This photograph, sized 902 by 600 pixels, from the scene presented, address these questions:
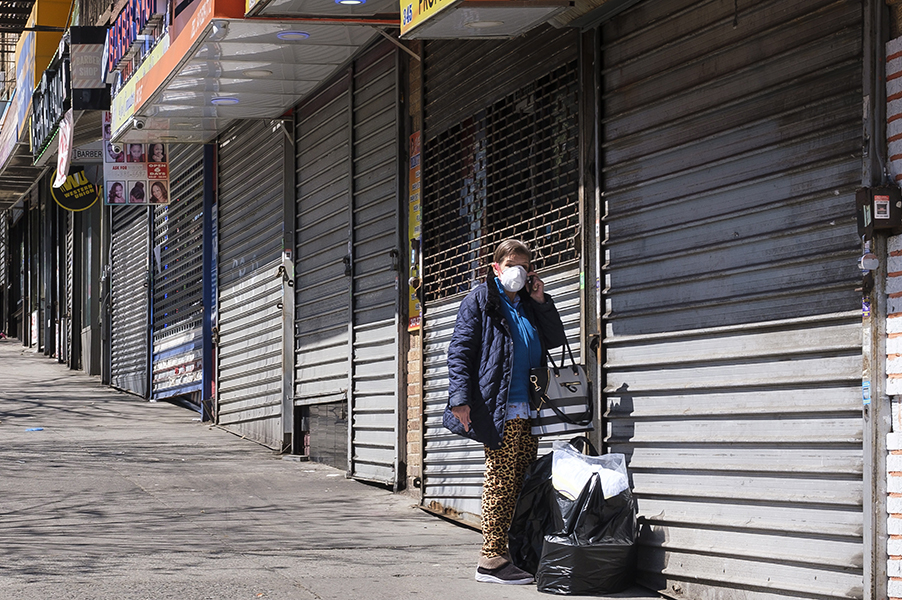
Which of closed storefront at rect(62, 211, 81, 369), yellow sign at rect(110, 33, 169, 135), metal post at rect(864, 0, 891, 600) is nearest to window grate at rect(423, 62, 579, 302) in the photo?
metal post at rect(864, 0, 891, 600)

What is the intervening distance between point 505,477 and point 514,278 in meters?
1.09

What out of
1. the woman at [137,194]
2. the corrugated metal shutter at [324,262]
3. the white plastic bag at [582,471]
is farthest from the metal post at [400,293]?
the woman at [137,194]

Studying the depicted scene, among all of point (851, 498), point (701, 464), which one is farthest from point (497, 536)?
point (851, 498)

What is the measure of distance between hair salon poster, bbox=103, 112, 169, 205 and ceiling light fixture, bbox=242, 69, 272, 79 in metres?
4.78

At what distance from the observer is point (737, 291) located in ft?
18.4

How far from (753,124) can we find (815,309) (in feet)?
3.17

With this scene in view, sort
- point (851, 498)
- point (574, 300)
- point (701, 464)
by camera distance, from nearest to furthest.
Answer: point (851, 498) → point (701, 464) → point (574, 300)

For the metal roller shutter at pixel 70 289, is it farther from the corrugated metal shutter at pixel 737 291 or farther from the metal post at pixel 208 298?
the corrugated metal shutter at pixel 737 291

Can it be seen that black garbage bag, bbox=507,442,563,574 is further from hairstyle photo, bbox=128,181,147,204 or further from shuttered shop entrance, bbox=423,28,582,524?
hairstyle photo, bbox=128,181,147,204

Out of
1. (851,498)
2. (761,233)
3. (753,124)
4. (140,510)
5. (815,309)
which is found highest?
(753,124)

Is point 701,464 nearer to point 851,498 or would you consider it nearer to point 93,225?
point 851,498

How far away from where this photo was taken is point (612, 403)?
258 inches

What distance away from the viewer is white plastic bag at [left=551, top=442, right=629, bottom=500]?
19.4 feet

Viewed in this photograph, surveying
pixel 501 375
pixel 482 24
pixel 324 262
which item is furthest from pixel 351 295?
pixel 501 375
